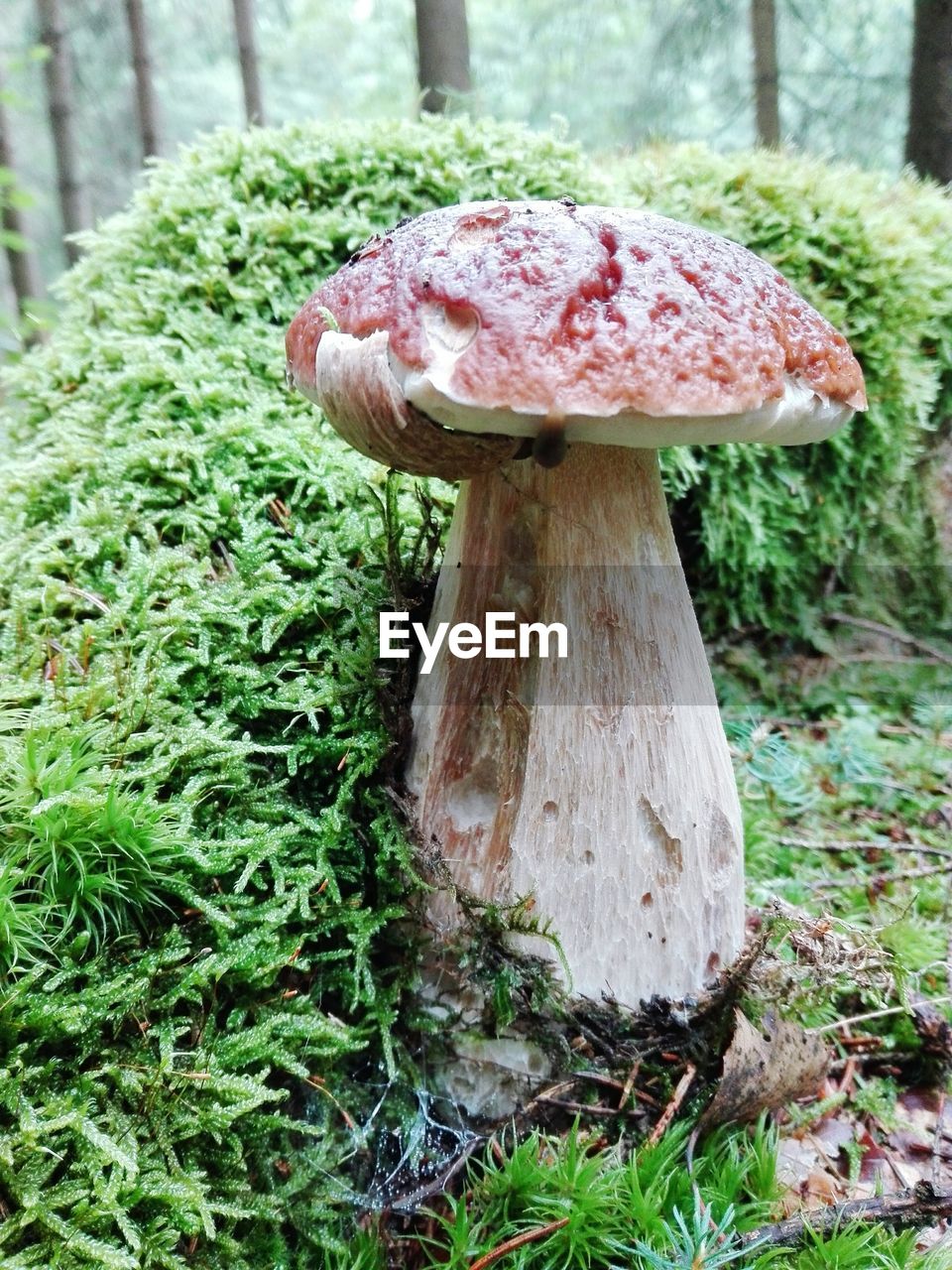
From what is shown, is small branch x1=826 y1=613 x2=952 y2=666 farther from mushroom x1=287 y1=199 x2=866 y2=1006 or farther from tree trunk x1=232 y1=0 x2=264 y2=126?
tree trunk x1=232 y1=0 x2=264 y2=126

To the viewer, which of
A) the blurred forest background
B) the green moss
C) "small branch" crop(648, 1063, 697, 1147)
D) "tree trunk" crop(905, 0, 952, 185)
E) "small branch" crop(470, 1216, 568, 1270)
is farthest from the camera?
the blurred forest background

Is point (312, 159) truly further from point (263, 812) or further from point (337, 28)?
point (337, 28)

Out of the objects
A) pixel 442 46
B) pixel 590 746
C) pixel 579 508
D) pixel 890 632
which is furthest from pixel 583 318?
pixel 442 46

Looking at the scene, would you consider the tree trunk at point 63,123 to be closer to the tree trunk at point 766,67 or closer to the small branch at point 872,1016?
the tree trunk at point 766,67

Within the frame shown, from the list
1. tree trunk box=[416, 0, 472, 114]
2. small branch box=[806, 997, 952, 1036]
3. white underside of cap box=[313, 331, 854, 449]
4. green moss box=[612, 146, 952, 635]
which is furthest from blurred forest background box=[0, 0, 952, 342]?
small branch box=[806, 997, 952, 1036]

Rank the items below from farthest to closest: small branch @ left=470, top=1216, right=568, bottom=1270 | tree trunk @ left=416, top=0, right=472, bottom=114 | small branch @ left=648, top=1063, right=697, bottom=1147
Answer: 1. tree trunk @ left=416, top=0, right=472, bottom=114
2. small branch @ left=648, top=1063, right=697, bottom=1147
3. small branch @ left=470, top=1216, right=568, bottom=1270

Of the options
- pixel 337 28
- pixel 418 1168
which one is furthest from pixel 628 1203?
pixel 337 28
